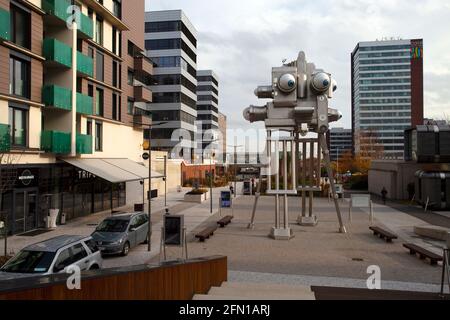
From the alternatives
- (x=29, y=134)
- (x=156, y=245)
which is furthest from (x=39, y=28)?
(x=156, y=245)

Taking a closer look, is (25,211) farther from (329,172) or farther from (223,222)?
(329,172)

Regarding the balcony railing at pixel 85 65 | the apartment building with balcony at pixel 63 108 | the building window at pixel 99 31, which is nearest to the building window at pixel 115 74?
the apartment building with balcony at pixel 63 108

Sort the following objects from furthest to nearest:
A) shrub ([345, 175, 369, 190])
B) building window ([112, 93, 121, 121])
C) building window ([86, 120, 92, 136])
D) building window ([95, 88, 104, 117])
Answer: shrub ([345, 175, 369, 190]) → building window ([112, 93, 121, 121]) → building window ([95, 88, 104, 117]) → building window ([86, 120, 92, 136])

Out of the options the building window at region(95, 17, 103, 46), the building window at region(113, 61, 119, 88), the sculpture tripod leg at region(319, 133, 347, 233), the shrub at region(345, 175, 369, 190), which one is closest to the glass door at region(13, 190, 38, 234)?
the building window at region(95, 17, 103, 46)

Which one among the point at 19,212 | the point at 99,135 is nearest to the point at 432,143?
the point at 99,135

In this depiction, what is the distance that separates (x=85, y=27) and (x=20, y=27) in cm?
558

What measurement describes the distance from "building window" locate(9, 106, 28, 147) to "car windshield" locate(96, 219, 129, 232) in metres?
6.90

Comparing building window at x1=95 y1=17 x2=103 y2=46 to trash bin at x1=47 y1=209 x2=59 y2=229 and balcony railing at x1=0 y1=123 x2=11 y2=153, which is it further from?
trash bin at x1=47 y1=209 x2=59 y2=229

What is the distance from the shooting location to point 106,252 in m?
15.4

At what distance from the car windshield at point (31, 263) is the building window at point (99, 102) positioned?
19794 mm

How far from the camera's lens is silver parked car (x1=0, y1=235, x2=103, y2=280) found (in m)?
10.4

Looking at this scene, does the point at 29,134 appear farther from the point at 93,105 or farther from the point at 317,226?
the point at 317,226

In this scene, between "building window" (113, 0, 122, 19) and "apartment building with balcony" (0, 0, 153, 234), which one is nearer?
"apartment building with balcony" (0, 0, 153, 234)
